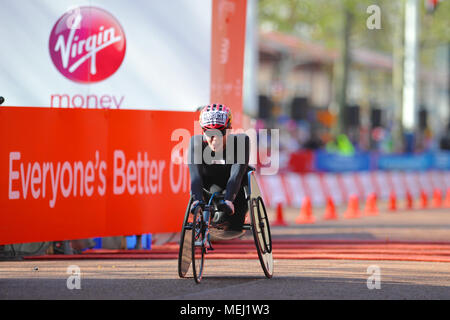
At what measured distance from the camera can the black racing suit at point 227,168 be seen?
892cm

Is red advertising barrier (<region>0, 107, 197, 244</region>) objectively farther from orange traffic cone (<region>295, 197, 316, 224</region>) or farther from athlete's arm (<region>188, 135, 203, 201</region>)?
orange traffic cone (<region>295, 197, 316, 224</region>)

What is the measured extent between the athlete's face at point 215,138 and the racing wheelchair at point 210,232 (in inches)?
18.2

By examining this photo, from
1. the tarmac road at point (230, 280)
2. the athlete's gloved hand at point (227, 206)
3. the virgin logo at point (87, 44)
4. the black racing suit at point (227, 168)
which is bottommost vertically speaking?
the tarmac road at point (230, 280)

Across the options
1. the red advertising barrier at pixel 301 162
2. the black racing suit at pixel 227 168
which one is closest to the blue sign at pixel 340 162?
the red advertising barrier at pixel 301 162

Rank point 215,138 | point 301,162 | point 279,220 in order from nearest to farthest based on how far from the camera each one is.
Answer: point 215,138, point 279,220, point 301,162

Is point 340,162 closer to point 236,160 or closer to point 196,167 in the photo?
point 236,160

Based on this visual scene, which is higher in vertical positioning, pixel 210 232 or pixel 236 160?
pixel 236 160

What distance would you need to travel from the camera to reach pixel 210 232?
9227mm

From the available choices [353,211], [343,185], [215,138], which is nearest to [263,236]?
[215,138]

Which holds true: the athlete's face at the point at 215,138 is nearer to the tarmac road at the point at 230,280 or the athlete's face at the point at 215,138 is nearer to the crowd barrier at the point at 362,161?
the tarmac road at the point at 230,280

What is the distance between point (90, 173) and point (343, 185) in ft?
45.0

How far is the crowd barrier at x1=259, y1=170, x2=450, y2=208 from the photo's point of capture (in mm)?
21562

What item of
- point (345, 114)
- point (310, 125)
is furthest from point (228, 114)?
point (310, 125)

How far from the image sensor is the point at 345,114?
35.8 m
